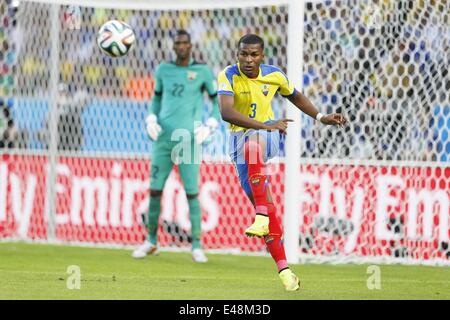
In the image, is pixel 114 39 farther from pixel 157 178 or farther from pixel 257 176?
pixel 257 176

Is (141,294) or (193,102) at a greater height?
(193,102)

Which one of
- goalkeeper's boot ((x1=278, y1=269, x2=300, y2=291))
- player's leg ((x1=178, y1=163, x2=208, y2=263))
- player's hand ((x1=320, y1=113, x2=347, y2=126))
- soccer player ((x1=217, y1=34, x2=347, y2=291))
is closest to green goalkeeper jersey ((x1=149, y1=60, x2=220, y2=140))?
player's leg ((x1=178, y1=163, x2=208, y2=263))

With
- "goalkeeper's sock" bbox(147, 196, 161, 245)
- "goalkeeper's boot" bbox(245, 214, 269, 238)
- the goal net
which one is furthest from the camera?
the goal net

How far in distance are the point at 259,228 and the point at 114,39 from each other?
12.2 ft

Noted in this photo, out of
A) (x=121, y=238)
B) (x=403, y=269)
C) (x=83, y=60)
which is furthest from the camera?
(x=83, y=60)

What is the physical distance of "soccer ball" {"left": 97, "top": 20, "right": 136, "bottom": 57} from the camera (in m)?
10.2

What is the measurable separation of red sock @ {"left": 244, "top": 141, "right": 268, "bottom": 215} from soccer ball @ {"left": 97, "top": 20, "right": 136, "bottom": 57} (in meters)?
3.24

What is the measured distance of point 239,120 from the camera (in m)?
7.39

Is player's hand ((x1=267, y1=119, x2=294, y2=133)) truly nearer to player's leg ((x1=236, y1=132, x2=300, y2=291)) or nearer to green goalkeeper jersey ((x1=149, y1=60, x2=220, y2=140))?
player's leg ((x1=236, y1=132, x2=300, y2=291))

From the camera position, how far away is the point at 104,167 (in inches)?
492

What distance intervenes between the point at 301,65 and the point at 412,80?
134 centimetres

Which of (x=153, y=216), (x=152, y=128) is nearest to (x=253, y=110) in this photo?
(x=152, y=128)
